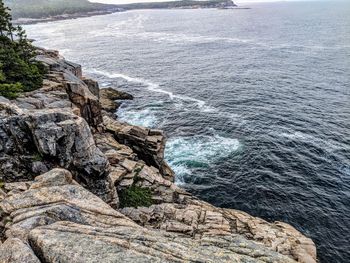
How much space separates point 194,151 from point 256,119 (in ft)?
63.4

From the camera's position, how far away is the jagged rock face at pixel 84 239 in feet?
46.4

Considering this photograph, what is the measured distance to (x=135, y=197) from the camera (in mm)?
35688

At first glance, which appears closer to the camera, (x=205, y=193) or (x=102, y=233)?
(x=102, y=233)

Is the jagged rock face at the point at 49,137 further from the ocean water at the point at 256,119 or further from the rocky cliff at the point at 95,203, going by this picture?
the ocean water at the point at 256,119

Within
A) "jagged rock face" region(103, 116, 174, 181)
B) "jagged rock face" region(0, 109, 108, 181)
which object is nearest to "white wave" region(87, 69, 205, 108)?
"jagged rock face" region(103, 116, 174, 181)

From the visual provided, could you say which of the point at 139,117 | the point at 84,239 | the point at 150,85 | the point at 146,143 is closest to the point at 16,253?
the point at 84,239

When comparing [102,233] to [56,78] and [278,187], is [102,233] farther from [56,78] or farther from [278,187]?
[56,78]

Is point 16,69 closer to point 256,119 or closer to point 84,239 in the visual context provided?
point 84,239

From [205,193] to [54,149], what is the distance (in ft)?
81.5

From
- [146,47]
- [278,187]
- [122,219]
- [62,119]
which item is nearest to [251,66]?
[146,47]

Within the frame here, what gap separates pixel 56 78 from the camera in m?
52.8

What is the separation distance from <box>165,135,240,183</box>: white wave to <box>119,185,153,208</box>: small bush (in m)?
12.5

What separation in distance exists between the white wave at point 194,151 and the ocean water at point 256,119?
0.18 metres

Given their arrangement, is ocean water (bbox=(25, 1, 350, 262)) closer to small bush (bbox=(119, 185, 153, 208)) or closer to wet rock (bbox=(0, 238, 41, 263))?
small bush (bbox=(119, 185, 153, 208))
